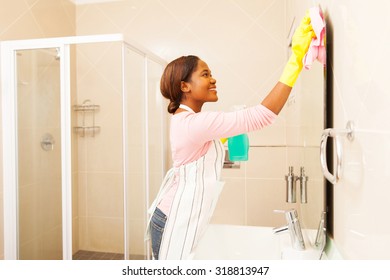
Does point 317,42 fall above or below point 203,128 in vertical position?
above

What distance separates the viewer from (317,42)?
0.88 metres

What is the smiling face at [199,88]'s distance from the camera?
3.90ft

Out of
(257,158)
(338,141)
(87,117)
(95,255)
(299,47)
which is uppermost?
(299,47)

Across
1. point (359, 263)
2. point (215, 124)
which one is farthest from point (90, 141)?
point (359, 263)

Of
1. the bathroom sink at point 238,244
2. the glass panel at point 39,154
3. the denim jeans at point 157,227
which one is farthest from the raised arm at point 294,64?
the glass panel at point 39,154

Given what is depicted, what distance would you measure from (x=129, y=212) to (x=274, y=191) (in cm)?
93

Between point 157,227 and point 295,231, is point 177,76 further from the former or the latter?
point 295,231

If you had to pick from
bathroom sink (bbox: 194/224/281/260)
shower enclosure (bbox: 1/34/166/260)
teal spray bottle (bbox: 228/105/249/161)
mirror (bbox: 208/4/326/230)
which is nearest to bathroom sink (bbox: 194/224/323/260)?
bathroom sink (bbox: 194/224/281/260)

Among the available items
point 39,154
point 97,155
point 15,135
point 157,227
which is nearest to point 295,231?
point 157,227

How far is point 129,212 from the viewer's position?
1797 mm

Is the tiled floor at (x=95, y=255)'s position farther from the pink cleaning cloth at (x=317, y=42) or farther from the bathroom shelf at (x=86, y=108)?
the pink cleaning cloth at (x=317, y=42)

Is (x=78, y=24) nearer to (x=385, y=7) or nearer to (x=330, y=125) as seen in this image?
(x=330, y=125)

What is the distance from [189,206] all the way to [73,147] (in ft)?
2.87

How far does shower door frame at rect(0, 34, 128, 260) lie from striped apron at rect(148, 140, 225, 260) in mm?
624
